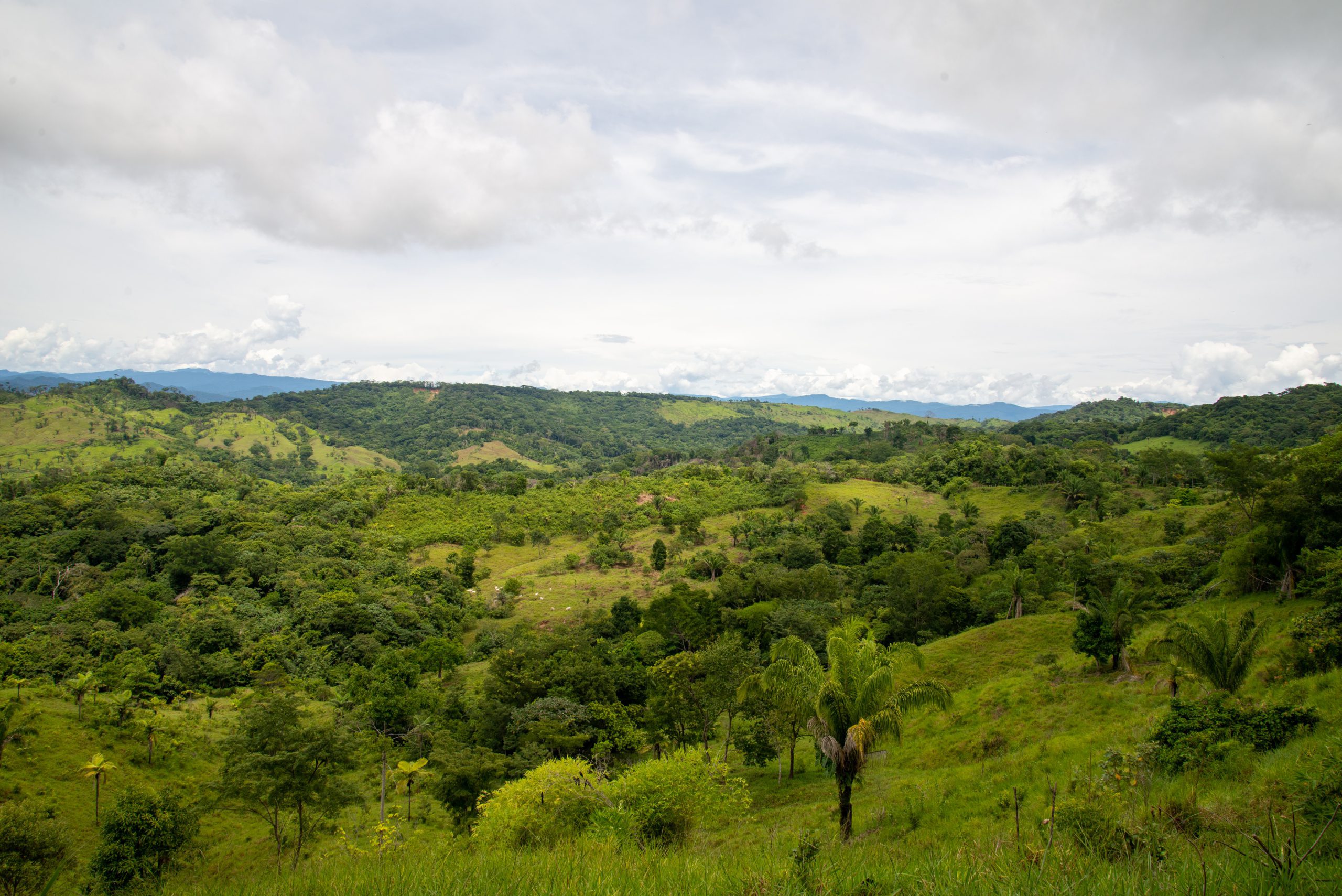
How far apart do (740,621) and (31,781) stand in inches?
1239

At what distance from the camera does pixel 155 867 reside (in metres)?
15.9

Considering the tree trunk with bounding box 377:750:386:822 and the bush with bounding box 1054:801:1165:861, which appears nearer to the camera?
the bush with bounding box 1054:801:1165:861

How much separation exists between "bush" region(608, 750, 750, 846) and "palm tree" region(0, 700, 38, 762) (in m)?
22.0

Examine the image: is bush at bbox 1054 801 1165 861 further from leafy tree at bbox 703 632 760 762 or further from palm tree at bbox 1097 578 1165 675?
palm tree at bbox 1097 578 1165 675

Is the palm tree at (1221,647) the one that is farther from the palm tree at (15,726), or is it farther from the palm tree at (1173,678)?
the palm tree at (15,726)

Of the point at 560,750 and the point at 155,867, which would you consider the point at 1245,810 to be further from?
the point at 155,867

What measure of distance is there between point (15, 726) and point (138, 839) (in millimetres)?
12393

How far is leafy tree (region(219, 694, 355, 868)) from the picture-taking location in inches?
696

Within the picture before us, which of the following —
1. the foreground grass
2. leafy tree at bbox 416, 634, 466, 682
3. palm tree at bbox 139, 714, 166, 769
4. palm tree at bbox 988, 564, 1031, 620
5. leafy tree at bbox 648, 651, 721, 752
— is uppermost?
the foreground grass

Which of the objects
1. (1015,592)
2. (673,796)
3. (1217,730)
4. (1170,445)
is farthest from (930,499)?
(673,796)

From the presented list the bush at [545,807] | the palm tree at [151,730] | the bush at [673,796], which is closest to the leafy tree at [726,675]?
the bush at [673,796]

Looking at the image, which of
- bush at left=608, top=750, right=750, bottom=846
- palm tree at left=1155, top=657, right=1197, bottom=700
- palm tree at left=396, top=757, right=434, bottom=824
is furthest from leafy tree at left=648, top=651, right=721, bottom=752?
palm tree at left=1155, top=657, right=1197, bottom=700

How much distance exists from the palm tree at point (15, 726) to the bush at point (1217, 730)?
107 feet

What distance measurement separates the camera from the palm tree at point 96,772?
67.8 feet
